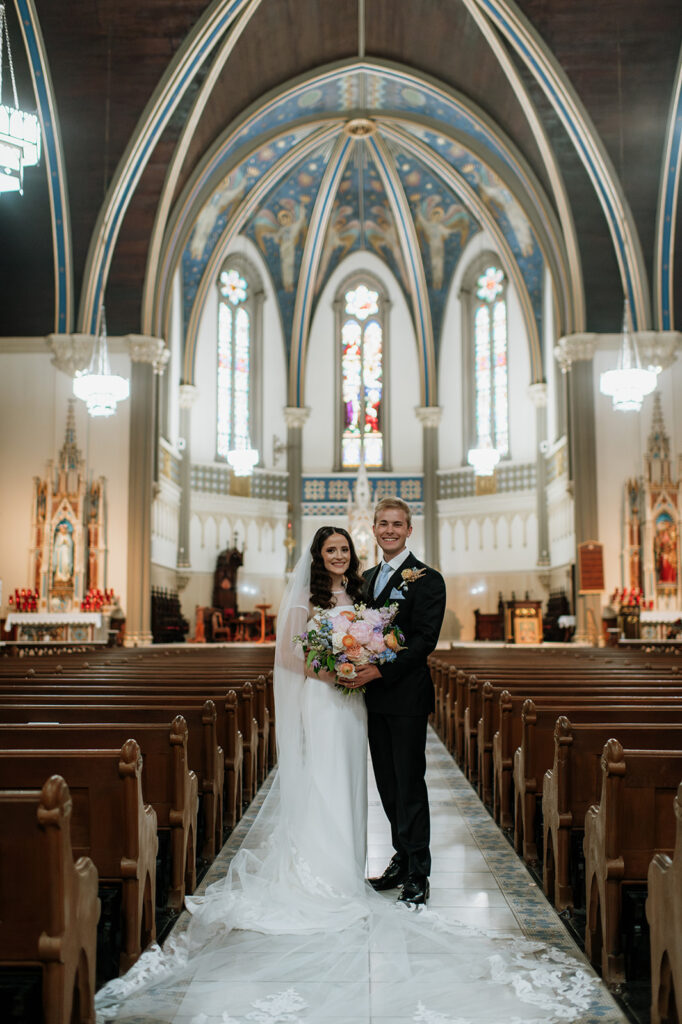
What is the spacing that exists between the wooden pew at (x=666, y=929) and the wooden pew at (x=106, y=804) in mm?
1817

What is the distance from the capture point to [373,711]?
4.75m

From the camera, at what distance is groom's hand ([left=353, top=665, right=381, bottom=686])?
14.7 ft

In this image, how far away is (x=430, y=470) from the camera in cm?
2738

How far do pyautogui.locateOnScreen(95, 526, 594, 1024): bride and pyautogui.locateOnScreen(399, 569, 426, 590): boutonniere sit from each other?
0.24m

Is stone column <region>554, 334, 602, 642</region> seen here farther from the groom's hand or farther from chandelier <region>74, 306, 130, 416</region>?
the groom's hand

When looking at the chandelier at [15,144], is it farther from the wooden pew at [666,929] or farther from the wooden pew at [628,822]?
the wooden pew at [666,929]

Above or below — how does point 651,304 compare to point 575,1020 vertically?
above

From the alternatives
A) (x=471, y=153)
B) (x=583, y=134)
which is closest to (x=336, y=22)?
(x=471, y=153)

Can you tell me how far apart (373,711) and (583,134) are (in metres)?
16.5

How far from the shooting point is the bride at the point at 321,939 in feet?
10.9

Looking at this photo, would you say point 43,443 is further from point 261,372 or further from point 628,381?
point 628,381

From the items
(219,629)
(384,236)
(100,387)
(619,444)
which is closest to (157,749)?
(100,387)

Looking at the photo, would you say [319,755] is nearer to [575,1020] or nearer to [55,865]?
[575,1020]

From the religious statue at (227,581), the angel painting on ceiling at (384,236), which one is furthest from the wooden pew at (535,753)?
the angel painting on ceiling at (384,236)
